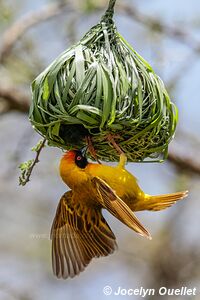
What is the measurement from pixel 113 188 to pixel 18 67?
2549 millimetres

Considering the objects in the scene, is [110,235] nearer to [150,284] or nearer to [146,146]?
[146,146]

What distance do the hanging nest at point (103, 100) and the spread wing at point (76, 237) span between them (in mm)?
383

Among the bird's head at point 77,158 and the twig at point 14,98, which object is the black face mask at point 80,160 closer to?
the bird's head at point 77,158

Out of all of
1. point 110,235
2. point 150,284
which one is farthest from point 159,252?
point 110,235

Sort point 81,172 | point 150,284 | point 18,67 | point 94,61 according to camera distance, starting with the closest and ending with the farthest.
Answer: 1. point 94,61
2. point 81,172
3. point 18,67
4. point 150,284

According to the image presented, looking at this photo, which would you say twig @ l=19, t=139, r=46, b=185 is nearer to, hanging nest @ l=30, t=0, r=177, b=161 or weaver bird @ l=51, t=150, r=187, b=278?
hanging nest @ l=30, t=0, r=177, b=161

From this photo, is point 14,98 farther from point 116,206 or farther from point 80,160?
point 116,206

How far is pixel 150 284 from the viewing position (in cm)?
860

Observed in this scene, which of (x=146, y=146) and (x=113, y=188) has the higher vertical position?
(x=146, y=146)

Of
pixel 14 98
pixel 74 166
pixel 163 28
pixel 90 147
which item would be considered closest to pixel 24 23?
pixel 14 98

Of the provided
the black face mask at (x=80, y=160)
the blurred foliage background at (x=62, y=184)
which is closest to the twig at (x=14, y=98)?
the blurred foliage background at (x=62, y=184)

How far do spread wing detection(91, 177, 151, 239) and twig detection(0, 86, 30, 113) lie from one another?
7.54 feet

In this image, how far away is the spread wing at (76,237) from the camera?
389 cm

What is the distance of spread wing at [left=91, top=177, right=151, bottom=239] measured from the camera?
3559mm
